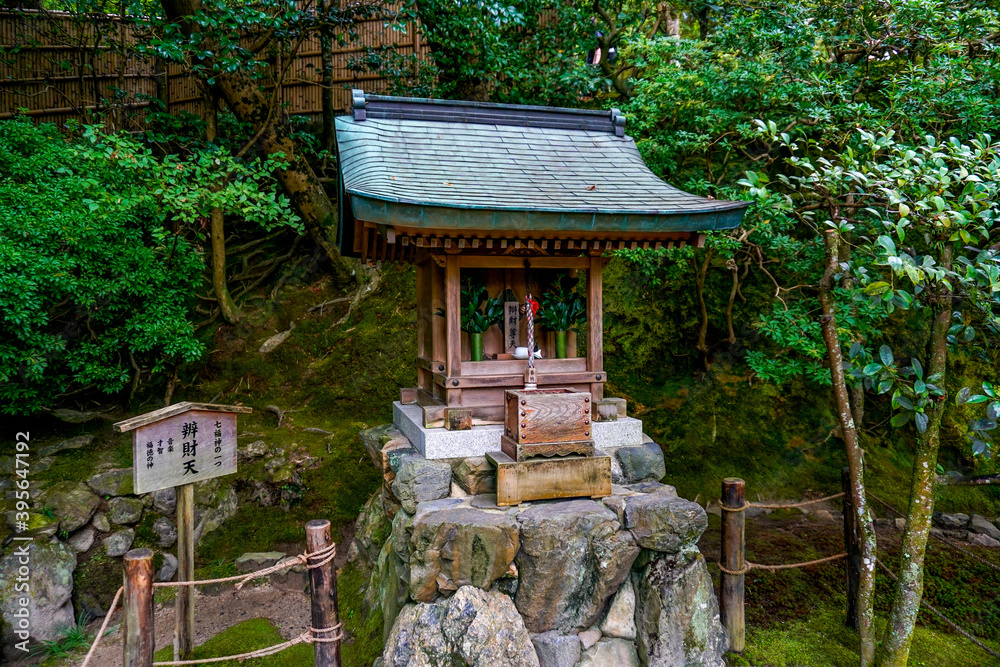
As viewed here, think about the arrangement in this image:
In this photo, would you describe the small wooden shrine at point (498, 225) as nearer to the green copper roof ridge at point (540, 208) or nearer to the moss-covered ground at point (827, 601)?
the green copper roof ridge at point (540, 208)

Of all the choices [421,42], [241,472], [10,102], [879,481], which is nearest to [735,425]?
[879,481]

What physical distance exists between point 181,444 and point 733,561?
4.45 m

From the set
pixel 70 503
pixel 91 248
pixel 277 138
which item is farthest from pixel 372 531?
pixel 277 138

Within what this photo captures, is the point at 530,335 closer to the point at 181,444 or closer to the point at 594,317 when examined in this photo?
the point at 594,317

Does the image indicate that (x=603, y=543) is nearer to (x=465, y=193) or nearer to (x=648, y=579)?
(x=648, y=579)

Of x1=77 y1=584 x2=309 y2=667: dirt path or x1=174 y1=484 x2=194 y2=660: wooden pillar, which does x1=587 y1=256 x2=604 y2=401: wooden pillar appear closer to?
x1=174 y1=484 x2=194 y2=660: wooden pillar

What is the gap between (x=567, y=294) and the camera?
199 inches

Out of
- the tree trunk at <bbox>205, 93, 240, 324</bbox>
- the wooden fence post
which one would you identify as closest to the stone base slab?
the wooden fence post

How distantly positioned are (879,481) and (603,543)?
503 cm

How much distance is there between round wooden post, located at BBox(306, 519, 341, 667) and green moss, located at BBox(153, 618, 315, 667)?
53.6 inches

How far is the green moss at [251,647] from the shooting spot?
4754mm

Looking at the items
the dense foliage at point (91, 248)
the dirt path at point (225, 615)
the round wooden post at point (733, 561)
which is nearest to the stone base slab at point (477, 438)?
the round wooden post at point (733, 561)

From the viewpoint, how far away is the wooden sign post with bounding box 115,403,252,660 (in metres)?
4.26

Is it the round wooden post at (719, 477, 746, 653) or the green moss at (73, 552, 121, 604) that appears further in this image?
the green moss at (73, 552, 121, 604)
